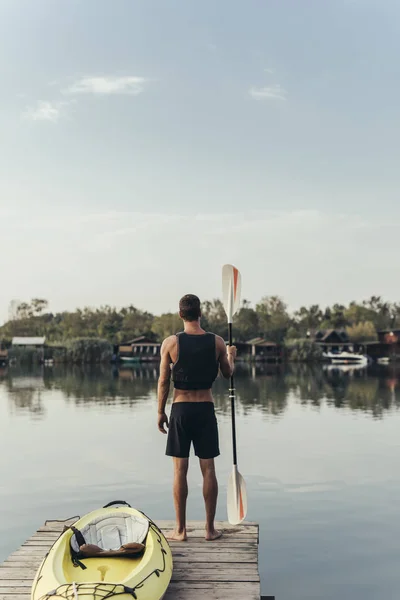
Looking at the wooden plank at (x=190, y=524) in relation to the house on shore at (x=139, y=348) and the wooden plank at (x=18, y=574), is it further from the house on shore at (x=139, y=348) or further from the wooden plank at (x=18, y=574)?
the house on shore at (x=139, y=348)

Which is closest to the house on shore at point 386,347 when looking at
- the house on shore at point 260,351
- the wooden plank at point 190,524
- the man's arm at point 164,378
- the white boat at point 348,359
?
the white boat at point 348,359

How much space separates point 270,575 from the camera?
9719mm

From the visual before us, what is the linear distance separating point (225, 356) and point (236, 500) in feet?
6.33

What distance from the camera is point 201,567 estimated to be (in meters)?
6.52

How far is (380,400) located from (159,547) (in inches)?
1340

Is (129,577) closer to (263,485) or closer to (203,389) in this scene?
(203,389)

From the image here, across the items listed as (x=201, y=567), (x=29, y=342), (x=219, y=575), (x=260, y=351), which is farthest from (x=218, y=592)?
(x=29, y=342)

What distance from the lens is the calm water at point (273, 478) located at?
10.3m

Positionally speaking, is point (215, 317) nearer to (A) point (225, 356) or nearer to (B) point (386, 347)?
(B) point (386, 347)

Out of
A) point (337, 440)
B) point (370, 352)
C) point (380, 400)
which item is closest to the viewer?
point (337, 440)

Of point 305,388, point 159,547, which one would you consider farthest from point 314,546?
point 305,388

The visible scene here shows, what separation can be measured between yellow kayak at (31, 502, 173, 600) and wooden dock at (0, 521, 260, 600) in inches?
15.9

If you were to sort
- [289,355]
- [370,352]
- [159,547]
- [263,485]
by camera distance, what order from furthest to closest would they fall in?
[370,352], [289,355], [263,485], [159,547]

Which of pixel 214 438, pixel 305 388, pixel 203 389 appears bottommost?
pixel 305 388
